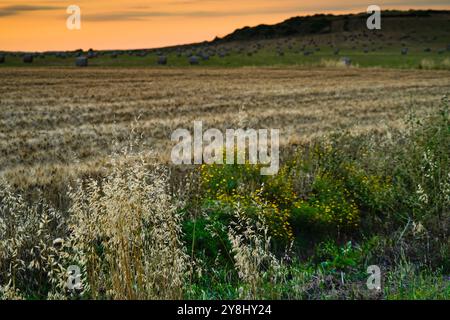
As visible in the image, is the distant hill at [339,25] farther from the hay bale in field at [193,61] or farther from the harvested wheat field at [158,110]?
the harvested wheat field at [158,110]

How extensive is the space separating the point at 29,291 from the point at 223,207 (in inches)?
110

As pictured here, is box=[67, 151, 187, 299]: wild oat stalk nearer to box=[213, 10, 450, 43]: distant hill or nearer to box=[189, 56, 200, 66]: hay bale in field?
box=[189, 56, 200, 66]: hay bale in field

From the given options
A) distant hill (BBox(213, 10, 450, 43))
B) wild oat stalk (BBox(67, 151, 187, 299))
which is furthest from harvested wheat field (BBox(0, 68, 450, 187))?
distant hill (BBox(213, 10, 450, 43))

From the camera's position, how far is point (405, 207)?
9.05m

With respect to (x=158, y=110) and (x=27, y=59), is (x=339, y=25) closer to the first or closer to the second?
(x=27, y=59)

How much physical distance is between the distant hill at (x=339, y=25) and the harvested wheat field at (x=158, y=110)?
276ft

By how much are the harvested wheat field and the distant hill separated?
84.2 meters

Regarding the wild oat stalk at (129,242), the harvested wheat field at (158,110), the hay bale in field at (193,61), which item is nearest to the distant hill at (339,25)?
the hay bale in field at (193,61)

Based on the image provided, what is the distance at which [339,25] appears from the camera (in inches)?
5044

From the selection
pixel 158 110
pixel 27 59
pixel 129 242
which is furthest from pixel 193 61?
pixel 129 242

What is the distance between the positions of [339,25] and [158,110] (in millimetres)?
113832
